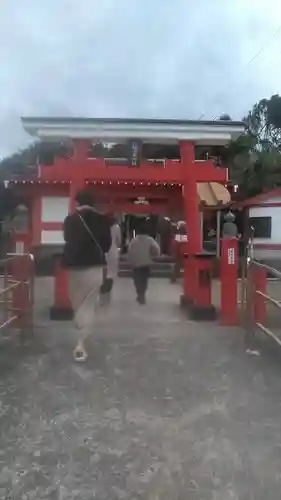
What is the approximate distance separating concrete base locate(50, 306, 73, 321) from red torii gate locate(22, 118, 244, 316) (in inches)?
68.6

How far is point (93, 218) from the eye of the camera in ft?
24.2

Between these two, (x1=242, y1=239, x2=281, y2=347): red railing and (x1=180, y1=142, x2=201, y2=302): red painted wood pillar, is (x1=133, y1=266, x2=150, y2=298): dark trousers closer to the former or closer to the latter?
(x1=180, y1=142, x2=201, y2=302): red painted wood pillar

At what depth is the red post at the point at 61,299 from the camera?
32.4 feet

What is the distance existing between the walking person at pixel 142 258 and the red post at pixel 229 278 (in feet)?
7.69

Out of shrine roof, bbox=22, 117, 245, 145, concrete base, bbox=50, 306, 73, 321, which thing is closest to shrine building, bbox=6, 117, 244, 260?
shrine roof, bbox=22, 117, 245, 145

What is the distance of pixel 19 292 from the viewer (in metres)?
8.09

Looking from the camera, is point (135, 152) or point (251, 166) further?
point (251, 166)

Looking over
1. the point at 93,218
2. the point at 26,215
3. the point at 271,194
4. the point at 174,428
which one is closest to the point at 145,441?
the point at 174,428

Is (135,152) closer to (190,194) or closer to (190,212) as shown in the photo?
(190,194)

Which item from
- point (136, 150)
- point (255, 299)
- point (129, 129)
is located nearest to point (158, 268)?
point (136, 150)

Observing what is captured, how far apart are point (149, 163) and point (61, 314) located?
11.8ft

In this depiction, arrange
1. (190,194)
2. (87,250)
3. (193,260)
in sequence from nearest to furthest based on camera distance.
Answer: (87,250)
(193,260)
(190,194)

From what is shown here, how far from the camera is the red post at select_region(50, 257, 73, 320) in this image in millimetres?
9867

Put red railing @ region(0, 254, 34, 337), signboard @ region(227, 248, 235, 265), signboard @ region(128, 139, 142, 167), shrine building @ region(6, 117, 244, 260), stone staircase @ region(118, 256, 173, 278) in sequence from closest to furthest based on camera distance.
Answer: red railing @ region(0, 254, 34, 337) → signboard @ region(227, 248, 235, 265) → shrine building @ region(6, 117, 244, 260) → signboard @ region(128, 139, 142, 167) → stone staircase @ region(118, 256, 173, 278)
